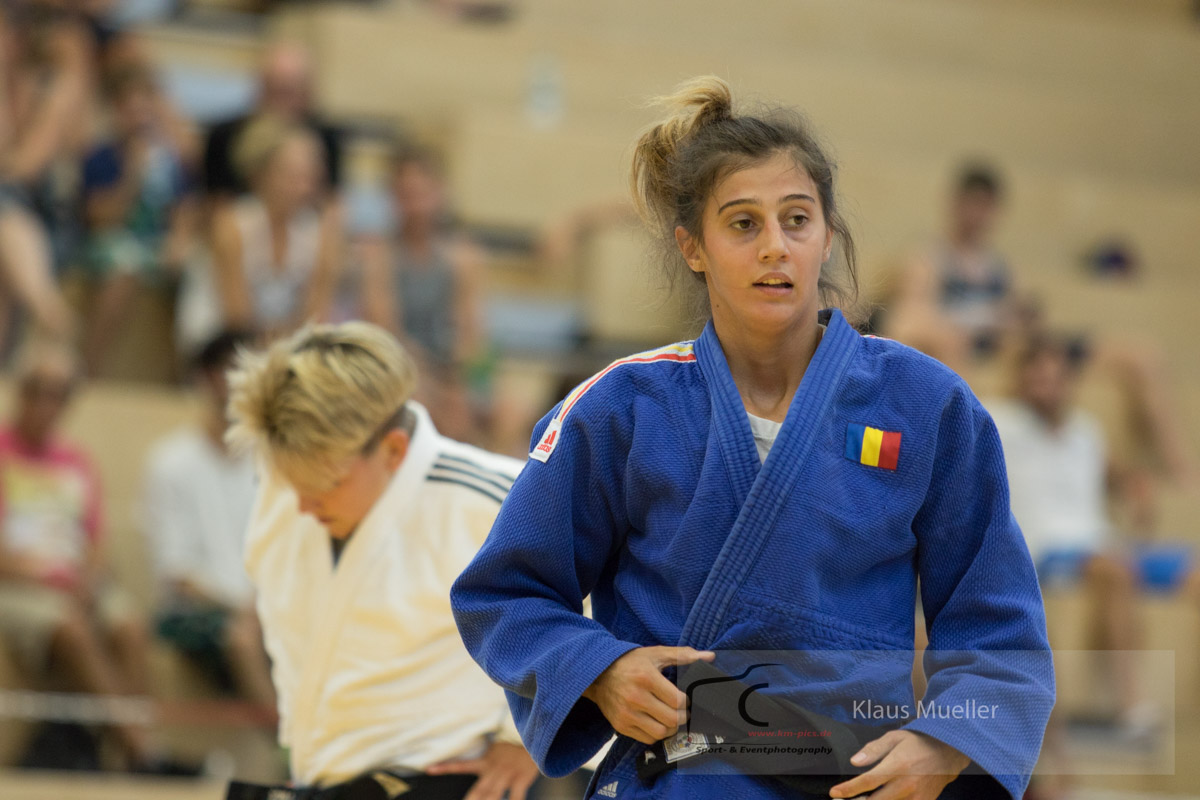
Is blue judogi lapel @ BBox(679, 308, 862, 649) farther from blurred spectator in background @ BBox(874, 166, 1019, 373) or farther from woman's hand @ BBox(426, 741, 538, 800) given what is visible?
blurred spectator in background @ BBox(874, 166, 1019, 373)

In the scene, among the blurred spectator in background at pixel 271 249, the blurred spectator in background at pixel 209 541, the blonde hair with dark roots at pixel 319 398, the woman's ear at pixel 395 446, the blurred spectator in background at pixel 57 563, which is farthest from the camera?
the blurred spectator in background at pixel 271 249

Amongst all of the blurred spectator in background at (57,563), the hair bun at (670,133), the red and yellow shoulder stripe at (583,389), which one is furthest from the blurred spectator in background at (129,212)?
the red and yellow shoulder stripe at (583,389)

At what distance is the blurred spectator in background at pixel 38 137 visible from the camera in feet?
19.2

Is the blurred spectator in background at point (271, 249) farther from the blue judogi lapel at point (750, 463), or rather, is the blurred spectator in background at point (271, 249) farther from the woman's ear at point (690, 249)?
the blue judogi lapel at point (750, 463)

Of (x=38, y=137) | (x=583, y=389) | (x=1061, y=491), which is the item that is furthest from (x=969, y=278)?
(x=583, y=389)

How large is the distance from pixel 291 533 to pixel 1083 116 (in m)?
7.24

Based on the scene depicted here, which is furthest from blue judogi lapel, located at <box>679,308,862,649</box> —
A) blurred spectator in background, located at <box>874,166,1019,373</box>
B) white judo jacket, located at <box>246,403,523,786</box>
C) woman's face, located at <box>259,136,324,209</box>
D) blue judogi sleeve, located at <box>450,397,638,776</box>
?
blurred spectator in background, located at <box>874,166,1019,373</box>

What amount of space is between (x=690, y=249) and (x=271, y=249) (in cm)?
435

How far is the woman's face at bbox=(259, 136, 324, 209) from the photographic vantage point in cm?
616

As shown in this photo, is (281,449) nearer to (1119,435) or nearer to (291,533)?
(291,533)

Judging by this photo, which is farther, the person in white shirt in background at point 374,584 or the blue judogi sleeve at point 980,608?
the person in white shirt in background at point 374,584

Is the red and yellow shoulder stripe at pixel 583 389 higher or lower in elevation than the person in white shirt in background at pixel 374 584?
higher

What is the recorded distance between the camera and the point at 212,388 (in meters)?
5.59

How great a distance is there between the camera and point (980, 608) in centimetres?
191
